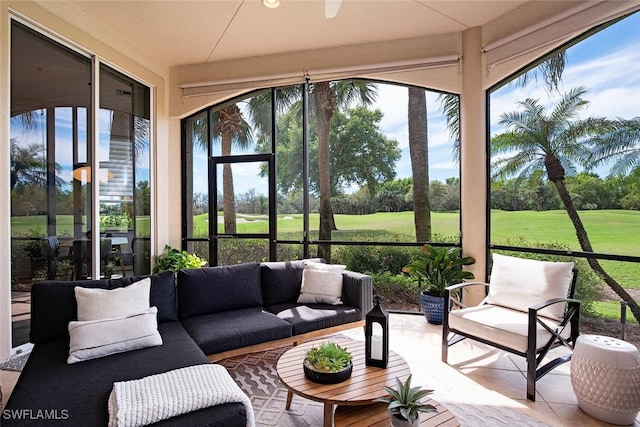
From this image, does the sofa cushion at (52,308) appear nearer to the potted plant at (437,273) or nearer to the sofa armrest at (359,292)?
the sofa armrest at (359,292)

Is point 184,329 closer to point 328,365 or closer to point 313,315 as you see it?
point 313,315

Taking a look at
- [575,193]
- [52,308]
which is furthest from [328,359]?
[575,193]

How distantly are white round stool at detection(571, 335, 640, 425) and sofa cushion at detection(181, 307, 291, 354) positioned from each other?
6.69 ft

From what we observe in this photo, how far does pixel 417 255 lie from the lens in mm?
4184

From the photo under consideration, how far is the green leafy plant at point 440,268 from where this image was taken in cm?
366

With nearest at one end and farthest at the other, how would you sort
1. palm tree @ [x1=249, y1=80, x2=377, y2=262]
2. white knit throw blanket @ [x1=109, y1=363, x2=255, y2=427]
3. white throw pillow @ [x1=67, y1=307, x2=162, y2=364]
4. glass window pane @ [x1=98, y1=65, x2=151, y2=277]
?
white knit throw blanket @ [x1=109, y1=363, x2=255, y2=427]
white throw pillow @ [x1=67, y1=307, x2=162, y2=364]
glass window pane @ [x1=98, y1=65, x2=151, y2=277]
palm tree @ [x1=249, y1=80, x2=377, y2=262]

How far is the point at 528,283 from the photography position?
109 inches

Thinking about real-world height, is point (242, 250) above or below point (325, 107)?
below

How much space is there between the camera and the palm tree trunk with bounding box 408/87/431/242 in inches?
166

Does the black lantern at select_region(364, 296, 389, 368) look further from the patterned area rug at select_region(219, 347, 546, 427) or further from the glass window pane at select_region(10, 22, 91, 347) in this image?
the glass window pane at select_region(10, 22, 91, 347)

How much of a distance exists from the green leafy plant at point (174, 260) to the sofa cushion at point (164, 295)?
203 centimetres

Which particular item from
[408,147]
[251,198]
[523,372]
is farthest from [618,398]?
[251,198]

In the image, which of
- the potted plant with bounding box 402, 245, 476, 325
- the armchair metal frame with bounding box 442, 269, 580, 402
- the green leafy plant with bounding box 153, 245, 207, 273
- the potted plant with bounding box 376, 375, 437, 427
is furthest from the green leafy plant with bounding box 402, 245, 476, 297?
the green leafy plant with bounding box 153, 245, 207, 273

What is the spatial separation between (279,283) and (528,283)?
222 cm
